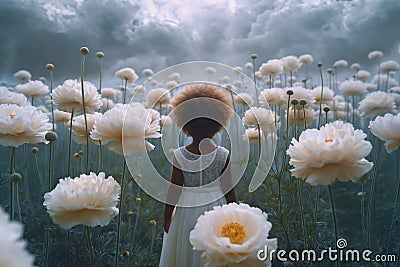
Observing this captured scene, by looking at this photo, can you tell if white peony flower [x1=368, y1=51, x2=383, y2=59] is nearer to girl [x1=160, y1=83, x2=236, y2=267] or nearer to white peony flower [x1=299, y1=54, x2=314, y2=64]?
white peony flower [x1=299, y1=54, x2=314, y2=64]

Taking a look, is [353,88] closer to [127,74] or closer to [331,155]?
[127,74]

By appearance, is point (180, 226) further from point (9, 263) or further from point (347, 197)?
point (347, 197)

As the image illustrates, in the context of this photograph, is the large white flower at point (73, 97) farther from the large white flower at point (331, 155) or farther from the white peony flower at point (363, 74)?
the white peony flower at point (363, 74)

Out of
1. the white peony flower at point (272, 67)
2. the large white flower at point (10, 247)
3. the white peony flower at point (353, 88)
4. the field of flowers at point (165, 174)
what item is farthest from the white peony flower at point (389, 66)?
the large white flower at point (10, 247)

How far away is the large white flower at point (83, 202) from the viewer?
38.4 inches

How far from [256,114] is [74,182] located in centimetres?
132

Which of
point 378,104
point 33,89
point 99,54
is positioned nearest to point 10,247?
point 99,54

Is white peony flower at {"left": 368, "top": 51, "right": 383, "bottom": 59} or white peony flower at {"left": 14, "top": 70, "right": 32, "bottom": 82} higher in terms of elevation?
white peony flower at {"left": 368, "top": 51, "right": 383, "bottom": 59}

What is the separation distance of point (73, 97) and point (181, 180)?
573 millimetres

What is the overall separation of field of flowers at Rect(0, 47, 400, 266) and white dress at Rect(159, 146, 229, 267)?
0.13 m

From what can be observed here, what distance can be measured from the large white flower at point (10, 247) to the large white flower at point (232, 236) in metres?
0.41

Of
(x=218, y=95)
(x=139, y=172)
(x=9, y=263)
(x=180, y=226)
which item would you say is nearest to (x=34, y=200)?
(x=139, y=172)

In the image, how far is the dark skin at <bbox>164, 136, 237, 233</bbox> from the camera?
5.03 ft

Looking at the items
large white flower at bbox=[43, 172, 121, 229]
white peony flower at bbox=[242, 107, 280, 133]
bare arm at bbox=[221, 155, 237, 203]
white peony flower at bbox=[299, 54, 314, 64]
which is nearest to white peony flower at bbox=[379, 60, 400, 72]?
white peony flower at bbox=[299, 54, 314, 64]
